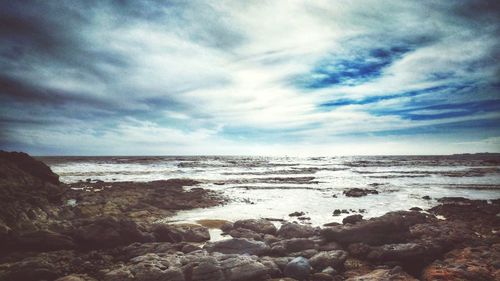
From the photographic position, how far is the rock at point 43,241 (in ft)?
32.0

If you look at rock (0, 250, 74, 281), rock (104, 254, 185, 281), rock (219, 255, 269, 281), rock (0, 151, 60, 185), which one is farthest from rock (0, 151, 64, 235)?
rock (219, 255, 269, 281)

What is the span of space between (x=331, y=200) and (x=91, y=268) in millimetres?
19967

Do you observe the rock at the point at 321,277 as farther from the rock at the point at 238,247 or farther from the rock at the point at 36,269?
the rock at the point at 36,269

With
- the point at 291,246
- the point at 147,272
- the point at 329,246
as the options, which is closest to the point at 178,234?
the point at 147,272

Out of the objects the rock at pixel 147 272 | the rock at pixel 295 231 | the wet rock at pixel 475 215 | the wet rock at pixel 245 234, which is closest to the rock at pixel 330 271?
the rock at pixel 295 231

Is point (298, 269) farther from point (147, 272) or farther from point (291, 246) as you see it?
point (147, 272)

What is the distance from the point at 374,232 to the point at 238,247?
543 centimetres

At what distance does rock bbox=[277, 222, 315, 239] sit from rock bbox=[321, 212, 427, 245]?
88 cm

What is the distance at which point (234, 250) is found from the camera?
10148 mm

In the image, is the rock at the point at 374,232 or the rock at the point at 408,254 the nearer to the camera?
the rock at the point at 408,254

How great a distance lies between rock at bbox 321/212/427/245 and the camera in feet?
35.9

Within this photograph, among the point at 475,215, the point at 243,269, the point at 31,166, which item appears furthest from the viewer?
the point at 31,166

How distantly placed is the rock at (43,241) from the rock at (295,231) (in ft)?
27.1

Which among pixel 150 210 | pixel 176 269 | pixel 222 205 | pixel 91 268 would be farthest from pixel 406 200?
pixel 91 268
